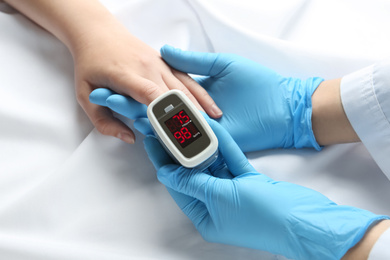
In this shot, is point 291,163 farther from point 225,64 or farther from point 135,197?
point 135,197

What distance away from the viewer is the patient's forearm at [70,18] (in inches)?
48.2

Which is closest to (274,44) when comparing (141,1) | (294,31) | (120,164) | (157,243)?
(294,31)

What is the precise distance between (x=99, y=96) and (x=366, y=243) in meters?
0.80

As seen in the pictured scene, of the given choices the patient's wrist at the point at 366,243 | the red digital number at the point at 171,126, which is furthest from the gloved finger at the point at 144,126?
the patient's wrist at the point at 366,243

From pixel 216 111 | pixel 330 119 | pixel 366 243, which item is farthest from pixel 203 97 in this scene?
pixel 366 243

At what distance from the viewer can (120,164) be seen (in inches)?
44.3

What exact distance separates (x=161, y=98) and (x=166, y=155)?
18 cm

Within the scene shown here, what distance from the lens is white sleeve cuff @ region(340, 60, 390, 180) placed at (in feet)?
3.51

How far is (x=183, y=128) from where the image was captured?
0.99 m

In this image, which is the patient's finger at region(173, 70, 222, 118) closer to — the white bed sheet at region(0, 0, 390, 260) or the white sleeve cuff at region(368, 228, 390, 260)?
the white bed sheet at region(0, 0, 390, 260)

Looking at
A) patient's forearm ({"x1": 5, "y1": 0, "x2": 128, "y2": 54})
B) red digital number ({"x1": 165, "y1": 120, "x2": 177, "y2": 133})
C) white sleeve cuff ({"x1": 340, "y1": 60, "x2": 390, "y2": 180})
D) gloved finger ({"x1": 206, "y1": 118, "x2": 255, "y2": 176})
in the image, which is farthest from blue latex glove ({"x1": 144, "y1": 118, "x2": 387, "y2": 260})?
patient's forearm ({"x1": 5, "y1": 0, "x2": 128, "y2": 54})

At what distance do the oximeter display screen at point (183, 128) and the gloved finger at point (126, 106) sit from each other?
0.15 m

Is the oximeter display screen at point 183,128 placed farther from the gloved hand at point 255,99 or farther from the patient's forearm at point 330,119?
the patient's forearm at point 330,119

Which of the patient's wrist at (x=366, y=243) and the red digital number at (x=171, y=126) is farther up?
the red digital number at (x=171, y=126)
